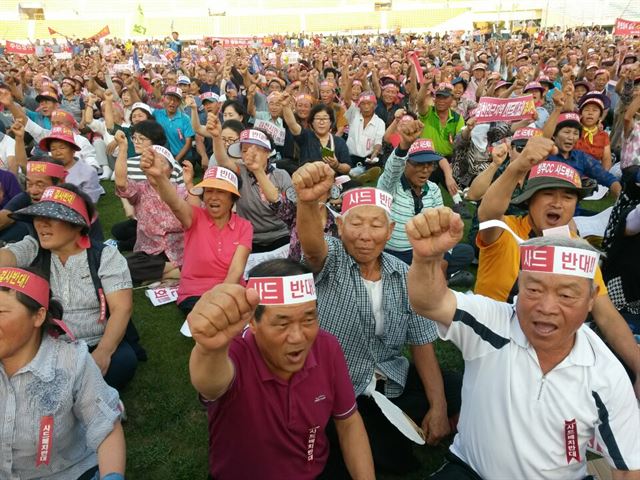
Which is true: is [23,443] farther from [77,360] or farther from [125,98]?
[125,98]

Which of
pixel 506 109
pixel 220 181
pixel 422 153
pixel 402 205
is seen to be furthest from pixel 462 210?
pixel 220 181

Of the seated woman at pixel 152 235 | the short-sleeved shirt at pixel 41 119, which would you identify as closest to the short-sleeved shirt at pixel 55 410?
the seated woman at pixel 152 235

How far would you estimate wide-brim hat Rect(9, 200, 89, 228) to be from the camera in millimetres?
3252

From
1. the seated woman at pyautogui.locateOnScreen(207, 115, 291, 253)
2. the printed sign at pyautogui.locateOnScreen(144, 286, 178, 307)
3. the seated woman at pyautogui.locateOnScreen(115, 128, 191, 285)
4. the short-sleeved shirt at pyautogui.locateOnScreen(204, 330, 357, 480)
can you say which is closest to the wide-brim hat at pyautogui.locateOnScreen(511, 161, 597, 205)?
the short-sleeved shirt at pyautogui.locateOnScreen(204, 330, 357, 480)

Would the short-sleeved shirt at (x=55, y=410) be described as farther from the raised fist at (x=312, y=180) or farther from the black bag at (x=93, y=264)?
the raised fist at (x=312, y=180)

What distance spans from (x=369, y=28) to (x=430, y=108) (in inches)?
2135

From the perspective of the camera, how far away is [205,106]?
10016mm

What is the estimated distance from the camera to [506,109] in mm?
6031

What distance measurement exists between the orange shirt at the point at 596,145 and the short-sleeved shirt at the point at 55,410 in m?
7.86

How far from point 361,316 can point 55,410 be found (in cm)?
173

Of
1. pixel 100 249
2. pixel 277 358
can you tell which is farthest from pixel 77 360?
pixel 100 249

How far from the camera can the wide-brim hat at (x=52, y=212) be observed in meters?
3.25

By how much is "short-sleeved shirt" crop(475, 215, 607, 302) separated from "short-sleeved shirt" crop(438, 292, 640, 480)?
99cm

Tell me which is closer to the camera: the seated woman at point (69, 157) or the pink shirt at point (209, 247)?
the pink shirt at point (209, 247)
